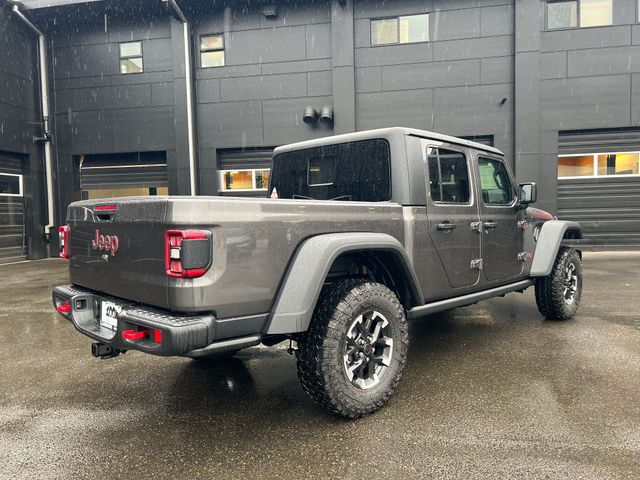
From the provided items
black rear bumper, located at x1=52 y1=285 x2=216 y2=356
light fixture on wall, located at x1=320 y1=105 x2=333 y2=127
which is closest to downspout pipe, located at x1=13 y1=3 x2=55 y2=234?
light fixture on wall, located at x1=320 y1=105 x2=333 y2=127

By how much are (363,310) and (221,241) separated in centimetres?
103

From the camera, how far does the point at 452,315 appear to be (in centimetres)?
571

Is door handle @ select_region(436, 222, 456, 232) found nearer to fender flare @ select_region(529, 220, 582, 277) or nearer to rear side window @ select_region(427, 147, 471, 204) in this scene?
rear side window @ select_region(427, 147, 471, 204)

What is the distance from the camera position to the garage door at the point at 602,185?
12117 mm

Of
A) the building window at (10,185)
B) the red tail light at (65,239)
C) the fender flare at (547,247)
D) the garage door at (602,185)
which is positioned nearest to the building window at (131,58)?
the building window at (10,185)

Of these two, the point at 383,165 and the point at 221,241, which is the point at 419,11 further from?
the point at 221,241

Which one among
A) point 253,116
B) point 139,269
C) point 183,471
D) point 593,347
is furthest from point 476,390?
point 253,116

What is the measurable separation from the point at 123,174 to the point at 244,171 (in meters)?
3.63

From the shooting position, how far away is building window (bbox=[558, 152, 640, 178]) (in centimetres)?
1211

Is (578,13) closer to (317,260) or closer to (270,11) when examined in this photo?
(270,11)

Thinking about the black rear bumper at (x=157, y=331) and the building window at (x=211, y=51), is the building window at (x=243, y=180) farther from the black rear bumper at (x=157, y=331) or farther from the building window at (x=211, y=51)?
the black rear bumper at (x=157, y=331)

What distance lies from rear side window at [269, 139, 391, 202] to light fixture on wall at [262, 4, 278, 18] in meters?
9.79

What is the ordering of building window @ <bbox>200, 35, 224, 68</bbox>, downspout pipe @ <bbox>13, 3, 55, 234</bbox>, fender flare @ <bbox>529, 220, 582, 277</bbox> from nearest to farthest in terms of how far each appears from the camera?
fender flare @ <bbox>529, 220, 582, 277</bbox>
building window @ <bbox>200, 35, 224, 68</bbox>
downspout pipe @ <bbox>13, 3, 55, 234</bbox>

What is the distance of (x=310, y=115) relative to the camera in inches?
492
